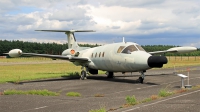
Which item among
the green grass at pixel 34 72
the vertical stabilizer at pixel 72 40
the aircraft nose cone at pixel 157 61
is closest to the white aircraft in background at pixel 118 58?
the aircraft nose cone at pixel 157 61

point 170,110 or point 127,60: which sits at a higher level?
point 127,60

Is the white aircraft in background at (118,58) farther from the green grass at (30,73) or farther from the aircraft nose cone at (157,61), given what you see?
the green grass at (30,73)

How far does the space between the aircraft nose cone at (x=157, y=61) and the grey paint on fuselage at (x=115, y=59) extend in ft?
1.74

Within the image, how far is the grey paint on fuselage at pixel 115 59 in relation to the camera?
21.6 m

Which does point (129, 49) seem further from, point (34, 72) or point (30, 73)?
point (34, 72)

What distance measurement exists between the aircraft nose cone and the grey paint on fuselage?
530 millimetres

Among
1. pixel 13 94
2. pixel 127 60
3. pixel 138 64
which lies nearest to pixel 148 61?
pixel 138 64

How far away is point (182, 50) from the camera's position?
3136 cm

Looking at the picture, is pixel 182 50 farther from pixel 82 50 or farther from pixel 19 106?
pixel 19 106

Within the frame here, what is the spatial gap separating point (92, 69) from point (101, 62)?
3.40 meters

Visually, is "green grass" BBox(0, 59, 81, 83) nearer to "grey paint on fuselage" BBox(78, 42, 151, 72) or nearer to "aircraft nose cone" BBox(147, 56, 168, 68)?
"grey paint on fuselage" BBox(78, 42, 151, 72)

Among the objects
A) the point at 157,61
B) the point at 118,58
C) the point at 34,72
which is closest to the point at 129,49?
the point at 118,58

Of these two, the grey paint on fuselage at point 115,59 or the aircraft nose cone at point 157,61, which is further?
the grey paint on fuselage at point 115,59

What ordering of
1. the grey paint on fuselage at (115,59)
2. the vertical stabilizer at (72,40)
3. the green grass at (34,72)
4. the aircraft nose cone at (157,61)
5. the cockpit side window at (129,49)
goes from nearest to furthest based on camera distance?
the aircraft nose cone at (157,61), the grey paint on fuselage at (115,59), the cockpit side window at (129,49), the green grass at (34,72), the vertical stabilizer at (72,40)
